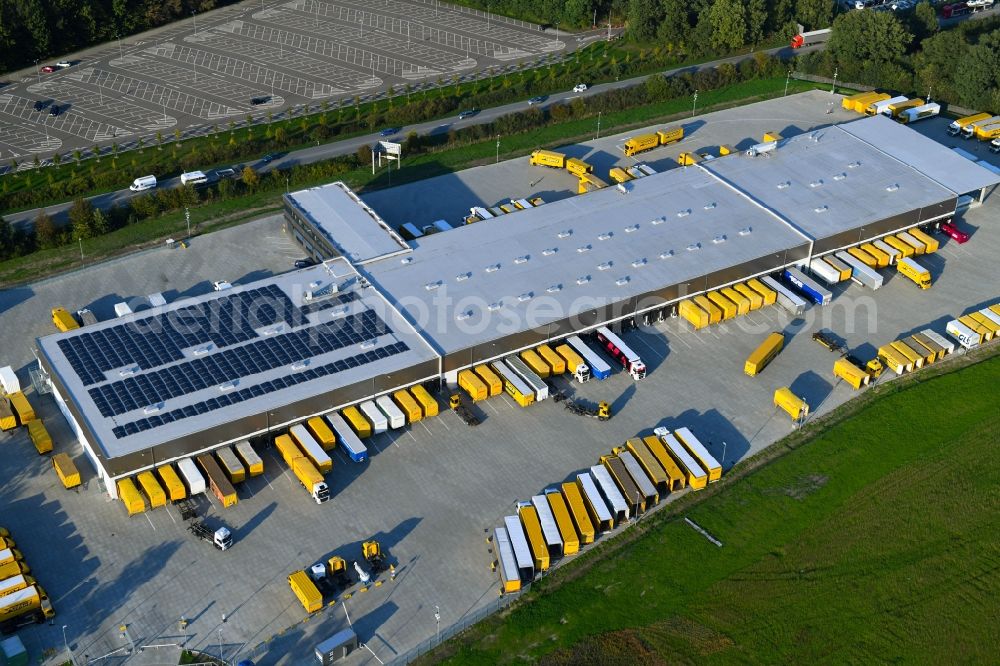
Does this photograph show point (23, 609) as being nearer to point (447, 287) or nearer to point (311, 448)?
point (311, 448)

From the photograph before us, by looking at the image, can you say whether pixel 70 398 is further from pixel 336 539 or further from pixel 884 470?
pixel 884 470

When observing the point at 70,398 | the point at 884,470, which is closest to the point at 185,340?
the point at 70,398

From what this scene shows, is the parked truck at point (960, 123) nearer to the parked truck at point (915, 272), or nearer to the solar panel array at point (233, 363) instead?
the parked truck at point (915, 272)

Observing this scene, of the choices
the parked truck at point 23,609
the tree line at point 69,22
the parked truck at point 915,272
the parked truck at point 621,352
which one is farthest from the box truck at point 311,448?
the tree line at point 69,22

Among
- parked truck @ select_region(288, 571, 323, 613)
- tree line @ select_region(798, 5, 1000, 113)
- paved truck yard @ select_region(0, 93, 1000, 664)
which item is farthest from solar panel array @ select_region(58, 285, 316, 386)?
tree line @ select_region(798, 5, 1000, 113)

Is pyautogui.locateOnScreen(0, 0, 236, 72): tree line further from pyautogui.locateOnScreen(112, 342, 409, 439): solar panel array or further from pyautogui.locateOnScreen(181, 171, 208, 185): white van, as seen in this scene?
pyautogui.locateOnScreen(112, 342, 409, 439): solar panel array
